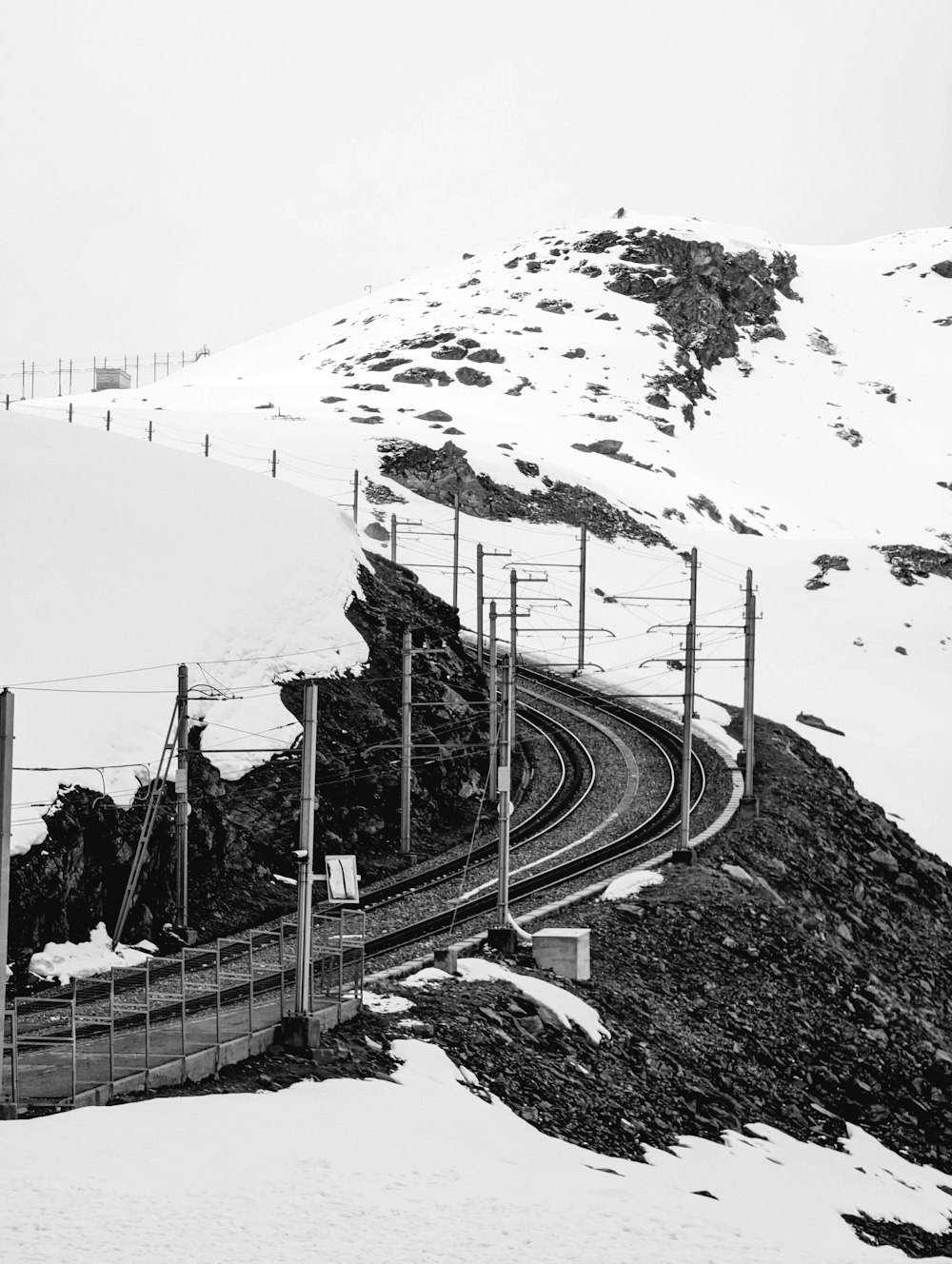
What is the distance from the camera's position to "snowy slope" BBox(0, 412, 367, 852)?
37531mm

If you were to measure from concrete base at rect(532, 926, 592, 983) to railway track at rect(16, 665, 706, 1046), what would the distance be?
12.5 feet

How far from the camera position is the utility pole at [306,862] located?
2505cm

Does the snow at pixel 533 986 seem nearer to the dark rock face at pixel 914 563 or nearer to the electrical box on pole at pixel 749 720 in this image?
the electrical box on pole at pixel 749 720

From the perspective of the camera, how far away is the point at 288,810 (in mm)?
42594

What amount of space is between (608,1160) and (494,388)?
12307 cm

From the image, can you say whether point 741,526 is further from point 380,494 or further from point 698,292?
point 698,292

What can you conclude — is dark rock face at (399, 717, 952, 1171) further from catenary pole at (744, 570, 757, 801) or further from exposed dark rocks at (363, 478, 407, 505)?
exposed dark rocks at (363, 478, 407, 505)

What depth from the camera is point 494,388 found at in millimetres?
144000

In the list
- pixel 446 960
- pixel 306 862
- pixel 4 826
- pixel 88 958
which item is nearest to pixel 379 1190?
pixel 306 862

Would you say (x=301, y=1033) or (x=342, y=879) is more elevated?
(x=342, y=879)

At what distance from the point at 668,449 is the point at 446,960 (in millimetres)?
111945

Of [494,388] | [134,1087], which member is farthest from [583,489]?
[134,1087]

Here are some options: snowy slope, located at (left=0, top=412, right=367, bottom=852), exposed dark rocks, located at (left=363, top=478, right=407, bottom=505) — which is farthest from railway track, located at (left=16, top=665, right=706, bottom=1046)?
exposed dark rocks, located at (left=363, top=478, right=407, bottom=505)

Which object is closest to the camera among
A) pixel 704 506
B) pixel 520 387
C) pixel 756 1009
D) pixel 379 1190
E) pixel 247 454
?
pixel 379 1190
